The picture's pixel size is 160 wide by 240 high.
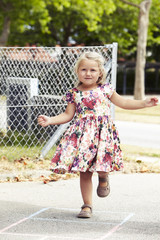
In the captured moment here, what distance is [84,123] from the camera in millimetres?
4254

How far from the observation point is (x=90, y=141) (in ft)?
13.7

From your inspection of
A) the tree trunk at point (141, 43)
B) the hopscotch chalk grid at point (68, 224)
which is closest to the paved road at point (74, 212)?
the hopscotch chalk grid at point (68, 224)

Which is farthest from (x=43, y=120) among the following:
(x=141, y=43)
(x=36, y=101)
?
(x=141, y=43)

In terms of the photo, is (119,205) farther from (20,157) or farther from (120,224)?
(20,157)

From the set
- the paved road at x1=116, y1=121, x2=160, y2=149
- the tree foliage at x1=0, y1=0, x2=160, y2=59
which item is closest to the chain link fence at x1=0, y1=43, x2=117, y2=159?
the paved road at x1=116, y1=121, x2=160, y2=149

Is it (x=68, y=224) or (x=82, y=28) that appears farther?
(x=82, y=28)

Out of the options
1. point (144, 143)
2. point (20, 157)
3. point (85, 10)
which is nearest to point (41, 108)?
point (20, 157)

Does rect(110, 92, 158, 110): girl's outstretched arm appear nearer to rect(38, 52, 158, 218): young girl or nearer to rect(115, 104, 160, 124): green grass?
rect(38, 52, 158, 218): young girl

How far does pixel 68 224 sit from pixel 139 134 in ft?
23.5

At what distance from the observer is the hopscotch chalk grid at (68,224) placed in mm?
3699

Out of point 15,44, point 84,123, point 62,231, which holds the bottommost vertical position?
point 62,231

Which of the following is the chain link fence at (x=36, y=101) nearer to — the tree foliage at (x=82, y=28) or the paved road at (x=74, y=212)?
the paved road at (x=74, y=212)

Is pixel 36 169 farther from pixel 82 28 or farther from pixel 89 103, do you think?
pixel 82 28

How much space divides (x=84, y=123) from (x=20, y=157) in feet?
9.36
